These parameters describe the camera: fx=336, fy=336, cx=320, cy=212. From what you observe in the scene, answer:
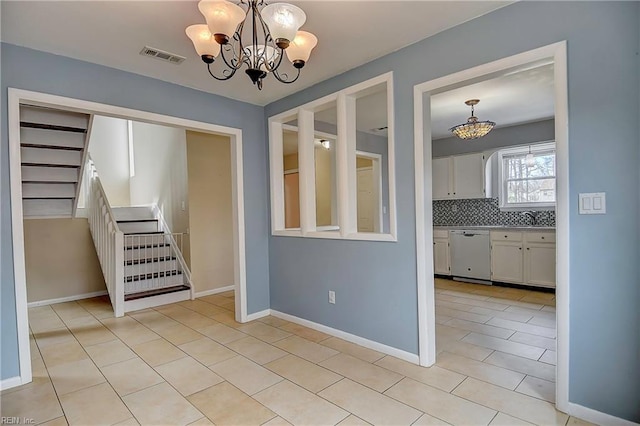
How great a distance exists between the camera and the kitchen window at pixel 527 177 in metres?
5.20

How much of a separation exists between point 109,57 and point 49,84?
1.61ft

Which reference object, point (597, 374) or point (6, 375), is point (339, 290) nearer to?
point (597, 374)

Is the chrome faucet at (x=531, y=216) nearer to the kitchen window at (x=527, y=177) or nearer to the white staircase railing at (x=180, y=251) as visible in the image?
the kitchen window at (x=527, y=177)

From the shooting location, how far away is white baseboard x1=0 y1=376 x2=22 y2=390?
93.2 inches

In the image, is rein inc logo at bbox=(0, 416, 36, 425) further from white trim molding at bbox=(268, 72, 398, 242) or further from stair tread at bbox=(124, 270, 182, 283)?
stair tread at bbox=(124, 270, 182, 283)

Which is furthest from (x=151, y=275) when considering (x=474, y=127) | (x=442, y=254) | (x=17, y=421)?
(x=474, y=127)

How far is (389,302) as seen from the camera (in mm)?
2830

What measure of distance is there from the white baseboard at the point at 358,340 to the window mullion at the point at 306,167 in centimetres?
97

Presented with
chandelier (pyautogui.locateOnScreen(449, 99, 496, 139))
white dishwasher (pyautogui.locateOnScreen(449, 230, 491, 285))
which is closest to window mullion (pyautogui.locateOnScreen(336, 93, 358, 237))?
chandelier (pyautogui.locateOnScreen(449, 99, 496, 139))

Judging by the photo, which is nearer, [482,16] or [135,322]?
[482,16]

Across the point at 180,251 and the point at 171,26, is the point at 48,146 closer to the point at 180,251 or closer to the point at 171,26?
the point at 180,251

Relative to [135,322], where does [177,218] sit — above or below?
above

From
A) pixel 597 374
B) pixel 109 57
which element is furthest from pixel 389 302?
pixel 109 57

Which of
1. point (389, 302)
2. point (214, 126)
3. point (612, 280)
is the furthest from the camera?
point (214, 126)
